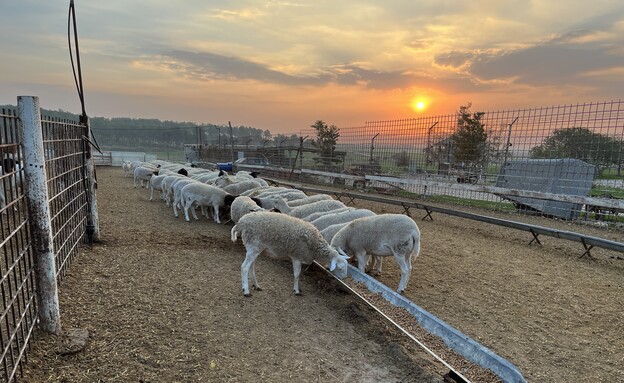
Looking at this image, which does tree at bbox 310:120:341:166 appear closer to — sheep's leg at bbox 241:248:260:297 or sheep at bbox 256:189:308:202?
sheep at bbox 256:189:308:202

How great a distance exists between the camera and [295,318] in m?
4.46

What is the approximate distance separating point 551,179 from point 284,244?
430 inches

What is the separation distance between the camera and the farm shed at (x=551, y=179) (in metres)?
11.4

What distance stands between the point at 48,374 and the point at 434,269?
18.8 ft

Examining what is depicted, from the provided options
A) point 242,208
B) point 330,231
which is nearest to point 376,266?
point 330,231

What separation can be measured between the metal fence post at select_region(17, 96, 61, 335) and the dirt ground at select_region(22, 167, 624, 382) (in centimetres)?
33

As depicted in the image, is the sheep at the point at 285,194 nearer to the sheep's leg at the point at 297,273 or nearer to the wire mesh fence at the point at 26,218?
the wire mesh fence at the point at 26,218

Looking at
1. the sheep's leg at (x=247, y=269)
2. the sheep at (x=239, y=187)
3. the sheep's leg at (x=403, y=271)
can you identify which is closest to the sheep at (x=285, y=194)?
the sheep at (x=239, y=187)

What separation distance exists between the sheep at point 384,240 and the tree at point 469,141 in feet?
33.3

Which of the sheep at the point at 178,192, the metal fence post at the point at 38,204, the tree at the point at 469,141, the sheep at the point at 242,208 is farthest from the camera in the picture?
the tree at the point at 469,141

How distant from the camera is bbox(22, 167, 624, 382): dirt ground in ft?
11.0

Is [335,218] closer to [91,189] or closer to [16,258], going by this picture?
[91,189]

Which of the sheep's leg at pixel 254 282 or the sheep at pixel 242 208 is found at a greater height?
the sheep at pixel 242 208

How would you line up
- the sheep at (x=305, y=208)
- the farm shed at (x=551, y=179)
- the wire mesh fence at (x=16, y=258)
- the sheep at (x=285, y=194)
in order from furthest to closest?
the farm shed at (x=551, y=179) → the sheep at (x=285, y=194) → the sheep at (x=305, y=208) → the wire mesh fence at (x=16, y=258)
